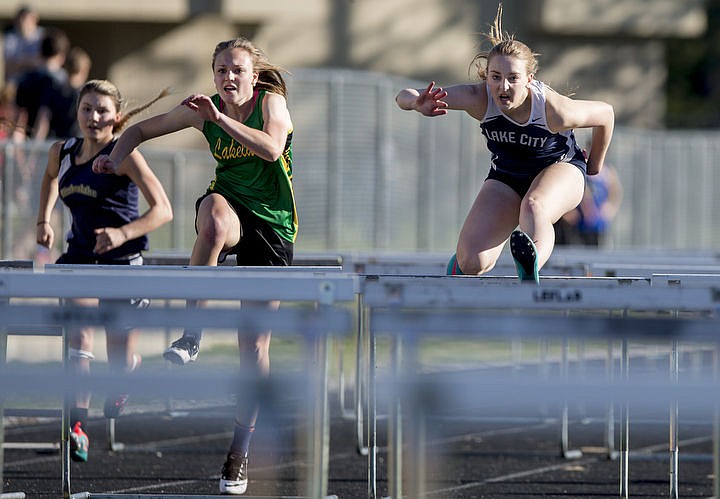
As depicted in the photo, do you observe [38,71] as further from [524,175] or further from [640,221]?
[640,221]

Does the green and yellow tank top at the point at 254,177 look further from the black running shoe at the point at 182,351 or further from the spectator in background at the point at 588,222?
the spectator in background at the point at 588,222

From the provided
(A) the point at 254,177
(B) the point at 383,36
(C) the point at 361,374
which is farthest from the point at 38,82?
(B) the point at 383,36

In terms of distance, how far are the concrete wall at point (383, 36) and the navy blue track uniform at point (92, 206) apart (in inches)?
423

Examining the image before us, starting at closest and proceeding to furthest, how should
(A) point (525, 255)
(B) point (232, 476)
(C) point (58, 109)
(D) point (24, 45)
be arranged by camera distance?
(A) point (525, 255) < (B) point (232, 476) < (C) point (58, 109) < (D) point (24, 45)

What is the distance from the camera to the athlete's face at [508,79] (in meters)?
Answer: 5.55

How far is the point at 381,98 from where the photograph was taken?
1488 centimetres

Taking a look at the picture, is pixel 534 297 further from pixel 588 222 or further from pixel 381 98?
pixel 381 98

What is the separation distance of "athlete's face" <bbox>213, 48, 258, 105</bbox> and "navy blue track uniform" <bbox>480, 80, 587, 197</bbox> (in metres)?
1.08

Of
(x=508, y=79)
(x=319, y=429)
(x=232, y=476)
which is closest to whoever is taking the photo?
(x=319, y=429)

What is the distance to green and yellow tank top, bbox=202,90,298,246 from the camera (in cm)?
586

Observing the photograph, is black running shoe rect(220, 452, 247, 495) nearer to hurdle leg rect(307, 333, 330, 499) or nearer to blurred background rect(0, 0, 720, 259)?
hurdle leg rect(307, 333, 330, 499)

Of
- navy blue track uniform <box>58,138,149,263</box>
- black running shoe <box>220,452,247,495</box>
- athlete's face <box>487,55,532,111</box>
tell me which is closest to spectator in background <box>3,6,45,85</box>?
navy blue track uniform <box>58,138,149,263</box>

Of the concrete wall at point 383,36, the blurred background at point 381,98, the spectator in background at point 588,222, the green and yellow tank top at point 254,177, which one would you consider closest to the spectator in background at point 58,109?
the blurred background at point 381,98

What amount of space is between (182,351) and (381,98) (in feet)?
32.3
